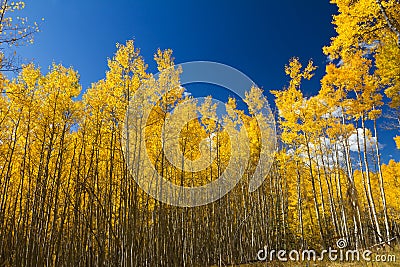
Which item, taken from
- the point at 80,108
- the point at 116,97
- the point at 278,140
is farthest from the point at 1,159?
the point at 278,140

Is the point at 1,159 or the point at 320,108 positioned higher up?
the point at 320,108

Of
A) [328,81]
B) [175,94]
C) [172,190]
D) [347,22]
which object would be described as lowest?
[172,190]

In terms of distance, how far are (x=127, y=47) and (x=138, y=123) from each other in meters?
1.73

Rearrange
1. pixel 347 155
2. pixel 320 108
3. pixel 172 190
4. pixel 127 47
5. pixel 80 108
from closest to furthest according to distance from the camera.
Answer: pixel 127 47, pixel 80 108, pixel 172 190, pixel 320 108, pixel 347 155

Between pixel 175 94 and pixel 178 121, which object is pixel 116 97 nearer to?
pixel 175 94

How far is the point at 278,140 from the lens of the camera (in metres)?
10.0

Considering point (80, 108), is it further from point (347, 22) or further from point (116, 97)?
point (347, 22)

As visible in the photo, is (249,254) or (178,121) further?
(249,254)

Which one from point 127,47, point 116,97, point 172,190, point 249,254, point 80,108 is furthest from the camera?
point 249,254

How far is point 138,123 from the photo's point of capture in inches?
230

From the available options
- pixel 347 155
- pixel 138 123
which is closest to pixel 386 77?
pixel 347 155

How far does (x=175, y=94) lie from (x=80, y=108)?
2.31m

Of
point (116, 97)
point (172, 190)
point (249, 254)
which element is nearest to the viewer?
point (116, 97)

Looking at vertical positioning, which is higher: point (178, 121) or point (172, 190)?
point (178, 121)
